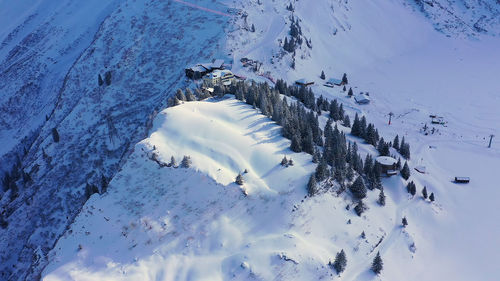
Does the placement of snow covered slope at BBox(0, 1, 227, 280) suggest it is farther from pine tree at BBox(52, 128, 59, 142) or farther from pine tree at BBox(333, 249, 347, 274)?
pine tree at BBox(333, 249, 347, 274)

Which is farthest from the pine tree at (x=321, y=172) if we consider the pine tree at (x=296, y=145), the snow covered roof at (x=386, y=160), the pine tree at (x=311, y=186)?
the snow covered roof at (x=386, y=160)

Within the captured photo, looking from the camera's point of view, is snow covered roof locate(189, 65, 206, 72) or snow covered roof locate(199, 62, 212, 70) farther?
snow covered roof locate(199, 62, 212, 70)

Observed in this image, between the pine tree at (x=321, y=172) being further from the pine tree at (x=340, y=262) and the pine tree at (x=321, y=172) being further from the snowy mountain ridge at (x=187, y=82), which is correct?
the pine tree at (x=340, y=262)

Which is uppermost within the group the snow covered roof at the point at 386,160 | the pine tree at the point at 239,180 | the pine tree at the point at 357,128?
the pine tree at the point at 239,180

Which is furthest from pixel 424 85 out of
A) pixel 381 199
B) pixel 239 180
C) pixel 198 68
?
pixel 239 180

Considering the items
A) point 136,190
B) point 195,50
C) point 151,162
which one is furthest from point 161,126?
point 195,50

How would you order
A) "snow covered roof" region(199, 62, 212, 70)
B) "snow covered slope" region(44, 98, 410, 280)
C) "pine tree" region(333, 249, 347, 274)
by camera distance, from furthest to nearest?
"snow covered roof" region(199, 62, 212, 70) < "pine tree" region(333, 249, 347, 274) < "snow covered slope" region(44, 98, 410, 280)

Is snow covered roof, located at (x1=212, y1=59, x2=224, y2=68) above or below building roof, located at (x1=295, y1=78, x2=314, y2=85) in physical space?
above

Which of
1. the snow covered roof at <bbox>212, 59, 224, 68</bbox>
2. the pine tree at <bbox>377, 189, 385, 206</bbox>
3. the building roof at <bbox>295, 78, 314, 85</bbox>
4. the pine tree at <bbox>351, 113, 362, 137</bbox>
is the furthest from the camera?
the building roof at <bbox>295, 78, 314, 85</bbox>

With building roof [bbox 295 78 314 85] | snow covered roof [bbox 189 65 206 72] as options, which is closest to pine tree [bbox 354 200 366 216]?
snow covered roof [bbox 189 65 206 72]
